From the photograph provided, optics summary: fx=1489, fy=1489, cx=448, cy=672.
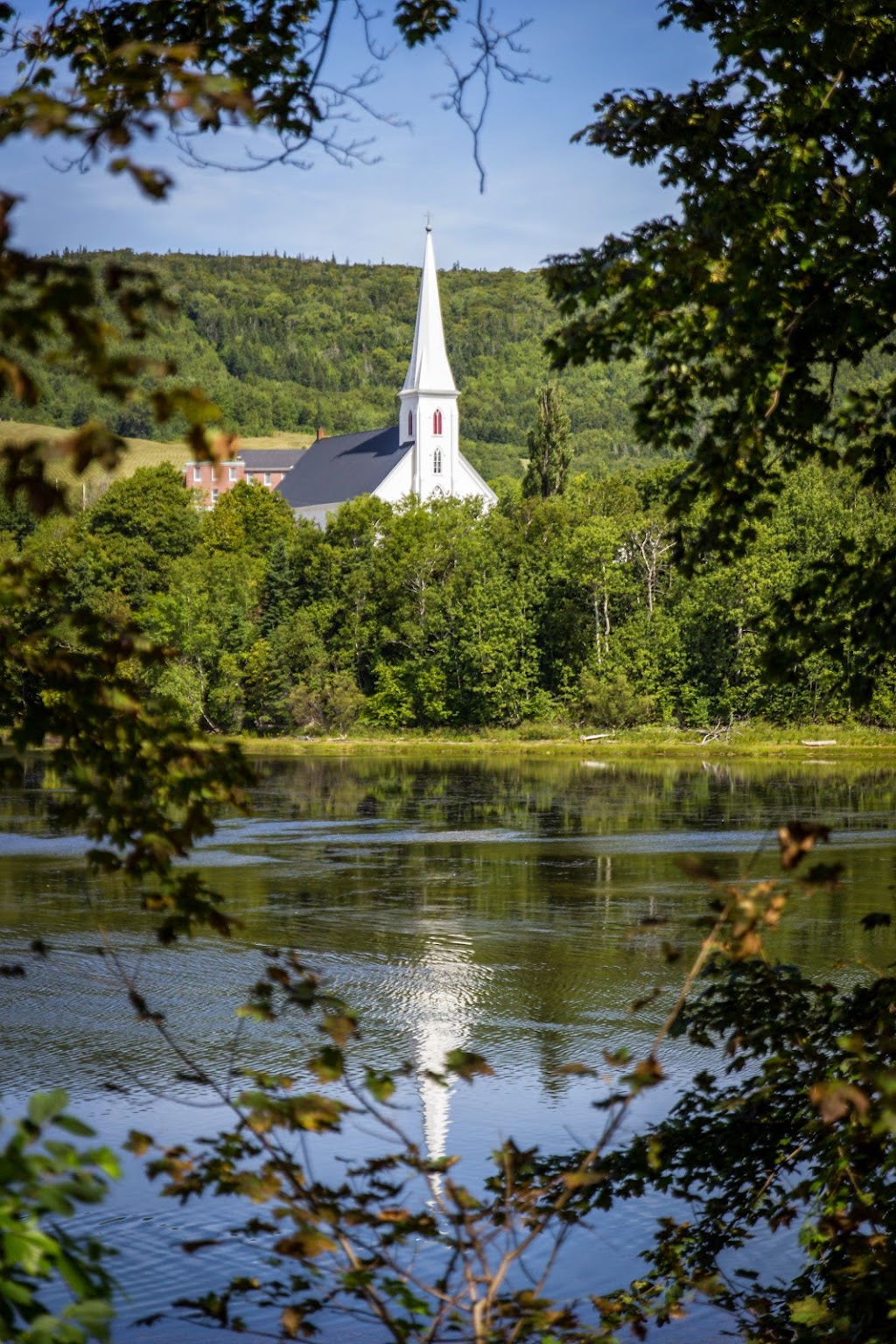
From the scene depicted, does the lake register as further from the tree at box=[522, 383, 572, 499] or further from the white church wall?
the white church wall

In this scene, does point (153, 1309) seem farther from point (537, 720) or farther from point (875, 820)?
point (537, 720)

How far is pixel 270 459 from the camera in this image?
451ft

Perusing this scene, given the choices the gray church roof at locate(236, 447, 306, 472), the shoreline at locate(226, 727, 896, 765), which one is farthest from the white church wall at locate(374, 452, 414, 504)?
the gray church roof at locate(236, 447, 306, 472)

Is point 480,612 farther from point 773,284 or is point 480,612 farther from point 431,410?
point 773,284

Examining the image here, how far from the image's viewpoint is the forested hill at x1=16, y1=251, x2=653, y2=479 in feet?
514

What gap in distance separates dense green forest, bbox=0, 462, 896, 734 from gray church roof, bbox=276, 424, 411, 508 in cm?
2016

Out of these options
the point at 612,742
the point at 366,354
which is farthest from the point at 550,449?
the point at 366,354

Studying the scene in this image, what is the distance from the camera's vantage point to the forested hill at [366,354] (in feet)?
514

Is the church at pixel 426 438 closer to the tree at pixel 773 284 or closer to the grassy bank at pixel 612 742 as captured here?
the grassy bank at pixel 612 742

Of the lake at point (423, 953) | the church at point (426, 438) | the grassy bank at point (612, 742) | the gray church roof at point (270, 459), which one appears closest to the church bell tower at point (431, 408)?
the church at point (426, 438)

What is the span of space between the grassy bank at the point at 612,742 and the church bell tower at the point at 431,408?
92.8 feet

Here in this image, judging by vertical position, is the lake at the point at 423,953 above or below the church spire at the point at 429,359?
below

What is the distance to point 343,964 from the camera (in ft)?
53.8

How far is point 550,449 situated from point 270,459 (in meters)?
72.0
